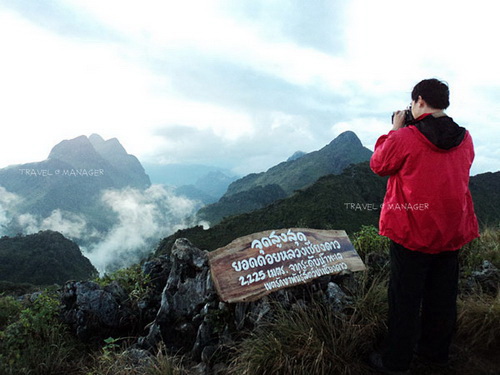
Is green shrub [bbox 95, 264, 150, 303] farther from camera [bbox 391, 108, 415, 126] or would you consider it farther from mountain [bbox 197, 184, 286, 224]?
mountain [bbox 197, 184, 286, 224]

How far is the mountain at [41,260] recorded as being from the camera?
69.2m

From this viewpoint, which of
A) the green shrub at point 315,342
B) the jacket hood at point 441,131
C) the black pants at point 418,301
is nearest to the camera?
the jacket hood at point 441,131

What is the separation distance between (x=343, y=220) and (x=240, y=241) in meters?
54.0

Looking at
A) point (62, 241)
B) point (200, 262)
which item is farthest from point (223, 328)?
point (62, 241)

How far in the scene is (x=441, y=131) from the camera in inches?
93.5

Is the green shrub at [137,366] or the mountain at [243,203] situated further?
the mountain at [243,203]

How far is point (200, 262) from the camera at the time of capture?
4.33 metres

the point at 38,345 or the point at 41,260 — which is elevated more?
the point at 38,345

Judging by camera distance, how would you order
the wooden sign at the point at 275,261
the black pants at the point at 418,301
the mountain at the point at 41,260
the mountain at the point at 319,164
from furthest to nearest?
the mountain at the point at 319,164 → the mountain at the point at 41,260 → the wooden sign at the point at 275,261 → the black pants at the point at 418,301

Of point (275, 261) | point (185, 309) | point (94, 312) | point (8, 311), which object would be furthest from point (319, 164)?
point (94, 312)

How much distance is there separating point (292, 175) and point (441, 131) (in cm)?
15927

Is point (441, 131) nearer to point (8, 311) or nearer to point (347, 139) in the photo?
point (8, 311)

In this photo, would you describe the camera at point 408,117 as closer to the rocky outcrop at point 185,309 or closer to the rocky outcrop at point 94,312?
the rocky outcrop at point 185,309

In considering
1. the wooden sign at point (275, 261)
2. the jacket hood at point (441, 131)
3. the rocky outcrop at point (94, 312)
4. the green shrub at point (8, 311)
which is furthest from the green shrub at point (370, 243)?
the green shrub at point (8, 311)
